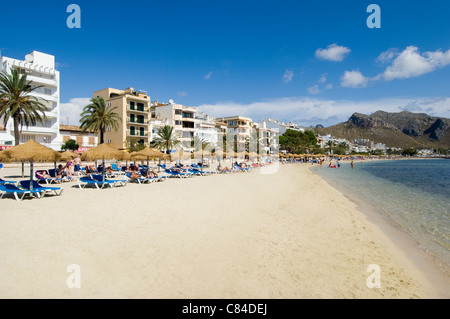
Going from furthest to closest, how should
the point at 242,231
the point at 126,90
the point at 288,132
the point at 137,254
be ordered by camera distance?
the point at 288,132 < the point at 126,90 < the point at 242,231 < the point at 137,254

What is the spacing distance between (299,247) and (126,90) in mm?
50905

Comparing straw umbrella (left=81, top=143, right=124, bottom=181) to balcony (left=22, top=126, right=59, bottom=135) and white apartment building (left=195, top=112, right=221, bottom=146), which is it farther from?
white apartment building (left=195, top=112, right=221, bottom=146)

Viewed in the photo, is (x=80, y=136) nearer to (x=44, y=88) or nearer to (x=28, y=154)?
(x=44, y=88)

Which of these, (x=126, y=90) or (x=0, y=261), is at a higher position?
(x=126, y=90)

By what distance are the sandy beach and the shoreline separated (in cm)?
10

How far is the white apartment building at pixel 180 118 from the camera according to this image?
52844mm

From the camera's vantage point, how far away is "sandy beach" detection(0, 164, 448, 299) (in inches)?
165

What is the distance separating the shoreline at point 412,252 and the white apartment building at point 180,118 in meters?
44.1

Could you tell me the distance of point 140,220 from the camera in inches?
304

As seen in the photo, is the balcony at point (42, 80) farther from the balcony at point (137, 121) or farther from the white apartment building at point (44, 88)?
the balcony at point (137, 121)

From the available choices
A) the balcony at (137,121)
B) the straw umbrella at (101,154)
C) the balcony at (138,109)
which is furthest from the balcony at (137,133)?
the straw umbrella at (101,154)

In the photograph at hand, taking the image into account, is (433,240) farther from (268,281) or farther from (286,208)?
(268,281)

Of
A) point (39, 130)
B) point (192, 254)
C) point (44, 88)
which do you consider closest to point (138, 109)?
point (44, 88)
